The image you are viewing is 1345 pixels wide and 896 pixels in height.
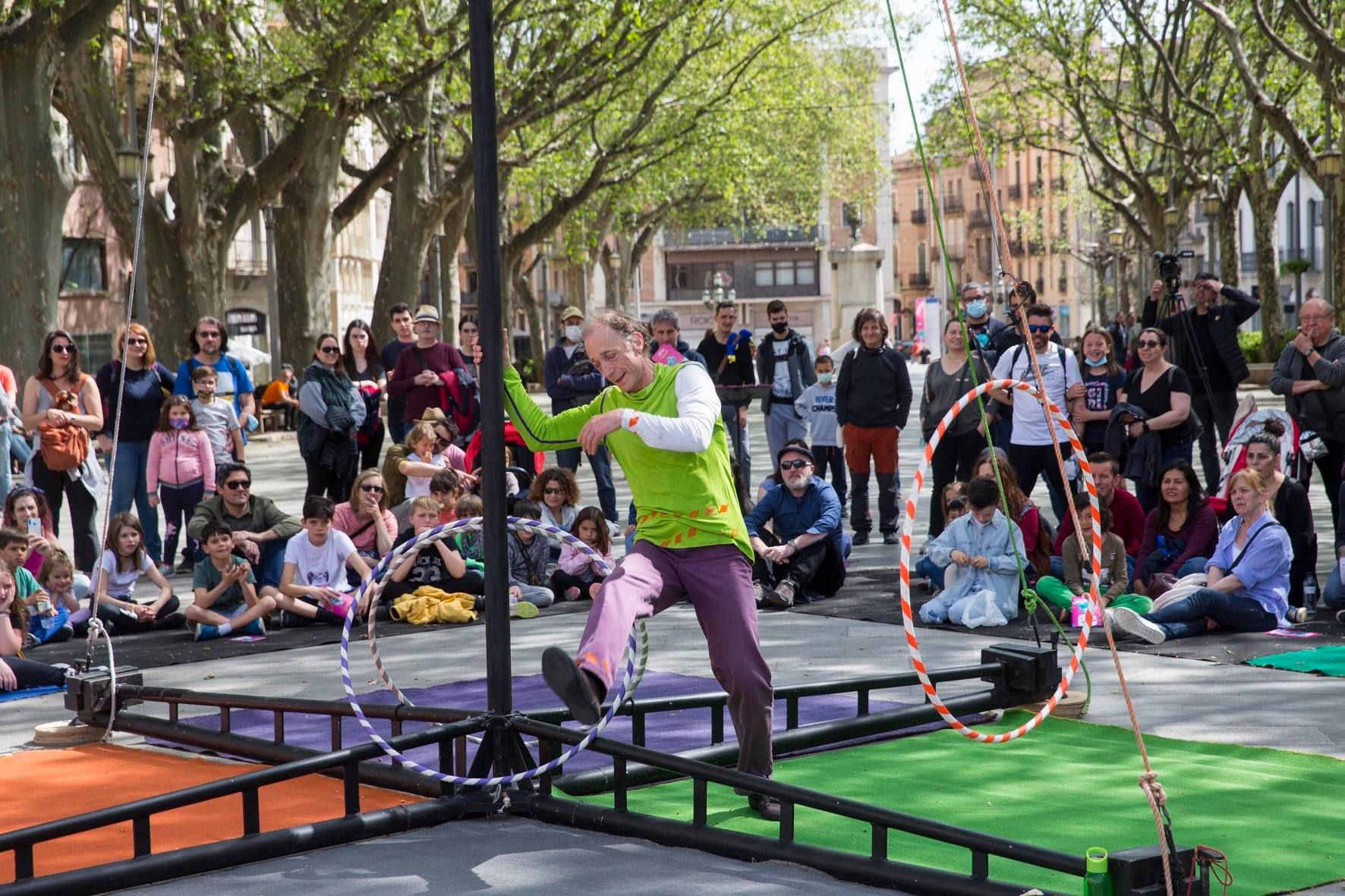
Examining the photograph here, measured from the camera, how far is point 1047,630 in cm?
975

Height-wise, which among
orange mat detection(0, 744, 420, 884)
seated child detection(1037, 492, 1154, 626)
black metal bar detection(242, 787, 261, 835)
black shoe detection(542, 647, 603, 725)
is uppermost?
black shoe detection(542, 647, 603, 725)

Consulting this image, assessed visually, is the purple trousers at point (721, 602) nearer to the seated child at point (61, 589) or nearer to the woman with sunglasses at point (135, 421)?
the seated child at point (61, 589)

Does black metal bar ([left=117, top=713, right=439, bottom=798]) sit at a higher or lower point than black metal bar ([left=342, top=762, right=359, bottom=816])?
lower

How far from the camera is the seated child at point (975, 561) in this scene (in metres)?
10.3

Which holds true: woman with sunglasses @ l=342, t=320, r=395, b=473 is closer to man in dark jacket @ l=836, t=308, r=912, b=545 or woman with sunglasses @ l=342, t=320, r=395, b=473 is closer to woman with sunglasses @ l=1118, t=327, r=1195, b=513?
man in dark jacket @ l=836, t=308, r=912, b=545

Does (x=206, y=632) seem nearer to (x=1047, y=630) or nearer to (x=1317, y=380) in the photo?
(x=1047, y=630)

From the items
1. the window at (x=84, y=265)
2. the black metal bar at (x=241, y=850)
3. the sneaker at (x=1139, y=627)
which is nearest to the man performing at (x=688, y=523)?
the black metal bar at (x=241, y=850)

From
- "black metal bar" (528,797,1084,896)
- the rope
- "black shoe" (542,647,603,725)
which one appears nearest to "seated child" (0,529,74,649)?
the rope

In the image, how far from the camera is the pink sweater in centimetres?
1230

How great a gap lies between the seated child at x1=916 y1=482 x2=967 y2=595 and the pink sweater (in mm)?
5404

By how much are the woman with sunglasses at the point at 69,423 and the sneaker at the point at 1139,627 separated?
23.7 ft

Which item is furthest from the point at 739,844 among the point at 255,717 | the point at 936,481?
the point at 936,481

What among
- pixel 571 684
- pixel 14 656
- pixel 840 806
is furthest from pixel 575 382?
pixel 840 806

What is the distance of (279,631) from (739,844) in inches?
239
